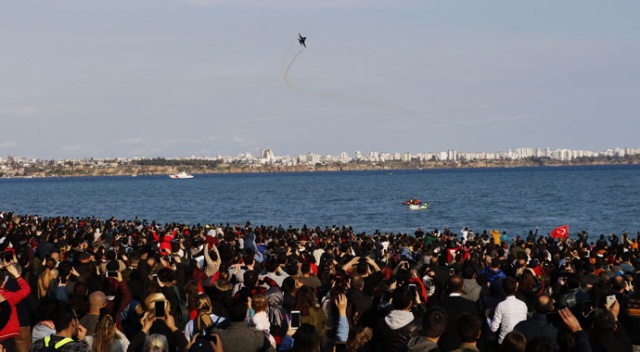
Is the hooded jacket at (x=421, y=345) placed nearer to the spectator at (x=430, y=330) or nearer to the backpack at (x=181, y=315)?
the spectator at (x=430, y=330)

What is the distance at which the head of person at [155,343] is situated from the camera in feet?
25.1

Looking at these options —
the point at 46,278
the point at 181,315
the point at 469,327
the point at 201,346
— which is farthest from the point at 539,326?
the point at 46,278

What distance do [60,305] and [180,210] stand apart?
9844 centimetres

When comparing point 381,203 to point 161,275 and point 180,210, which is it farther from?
point 161,275

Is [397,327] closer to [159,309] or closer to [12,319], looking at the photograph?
[159,309]

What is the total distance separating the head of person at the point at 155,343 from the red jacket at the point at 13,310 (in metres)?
2.85

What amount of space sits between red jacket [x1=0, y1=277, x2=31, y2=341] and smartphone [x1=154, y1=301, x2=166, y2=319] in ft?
7.93

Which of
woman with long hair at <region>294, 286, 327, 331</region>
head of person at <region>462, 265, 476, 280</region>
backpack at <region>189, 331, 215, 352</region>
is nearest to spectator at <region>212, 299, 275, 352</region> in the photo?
backpack at <region>189, 331, 215, 352</region>

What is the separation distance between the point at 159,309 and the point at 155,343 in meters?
0.89

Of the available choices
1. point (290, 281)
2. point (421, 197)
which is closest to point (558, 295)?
point (290, 281)

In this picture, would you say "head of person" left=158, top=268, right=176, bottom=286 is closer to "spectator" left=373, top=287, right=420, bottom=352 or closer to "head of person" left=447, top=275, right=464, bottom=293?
"spectator" left=373, top=287, right=420, bottom=352

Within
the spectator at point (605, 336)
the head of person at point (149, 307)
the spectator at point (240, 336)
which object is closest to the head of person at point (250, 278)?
the head of person at point (149, 307)

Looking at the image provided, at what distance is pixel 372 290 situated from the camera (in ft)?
39.1

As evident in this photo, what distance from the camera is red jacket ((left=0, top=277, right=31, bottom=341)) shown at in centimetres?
977
